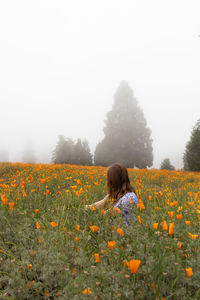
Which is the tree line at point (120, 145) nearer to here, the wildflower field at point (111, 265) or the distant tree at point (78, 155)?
the distant tree at point (78, 155)

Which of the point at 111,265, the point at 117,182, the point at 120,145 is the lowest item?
the point at 111,265

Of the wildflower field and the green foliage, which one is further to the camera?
the green foliage

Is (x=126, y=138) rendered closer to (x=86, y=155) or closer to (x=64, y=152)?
(x=86, y=155)

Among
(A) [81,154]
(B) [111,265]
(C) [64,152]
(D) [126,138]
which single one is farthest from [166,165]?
(B) [111,265]

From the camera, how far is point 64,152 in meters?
30.1

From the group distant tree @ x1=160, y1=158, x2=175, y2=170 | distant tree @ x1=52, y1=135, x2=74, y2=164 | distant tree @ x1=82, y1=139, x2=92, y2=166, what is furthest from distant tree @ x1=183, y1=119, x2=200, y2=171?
distant tree @ x1=52, y1=135, x2=74, y2=164

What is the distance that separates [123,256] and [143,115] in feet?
101

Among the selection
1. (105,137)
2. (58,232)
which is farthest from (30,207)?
(105,137)

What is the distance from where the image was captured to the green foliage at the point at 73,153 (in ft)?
96.6

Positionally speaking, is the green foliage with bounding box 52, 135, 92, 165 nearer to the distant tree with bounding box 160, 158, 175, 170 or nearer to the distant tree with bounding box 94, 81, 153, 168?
the distant tree with bounding box 94, 81, 153, 168

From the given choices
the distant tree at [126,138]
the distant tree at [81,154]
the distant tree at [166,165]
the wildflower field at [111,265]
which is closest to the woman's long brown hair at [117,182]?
the wildflower field at [111,265]

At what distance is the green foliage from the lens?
2944 centimetres

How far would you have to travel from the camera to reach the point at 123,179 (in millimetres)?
3922

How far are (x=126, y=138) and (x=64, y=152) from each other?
856 cm
